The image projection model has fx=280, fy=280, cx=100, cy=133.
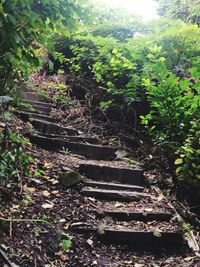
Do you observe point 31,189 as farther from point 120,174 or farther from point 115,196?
point 120,174

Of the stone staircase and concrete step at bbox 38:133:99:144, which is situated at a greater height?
concrete step at bbox 38:133:99:144

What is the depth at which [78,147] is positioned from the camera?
196 inches

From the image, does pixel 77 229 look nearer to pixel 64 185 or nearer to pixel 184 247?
pixel 64 185

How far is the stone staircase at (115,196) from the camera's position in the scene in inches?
125

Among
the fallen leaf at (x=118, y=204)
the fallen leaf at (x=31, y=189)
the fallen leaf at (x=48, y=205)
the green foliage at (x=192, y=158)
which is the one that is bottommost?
the fallen leaf at (x=118, y=204)

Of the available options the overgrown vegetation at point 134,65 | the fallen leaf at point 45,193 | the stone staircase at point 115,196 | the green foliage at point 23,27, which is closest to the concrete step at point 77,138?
the stone staircase at point 115,196

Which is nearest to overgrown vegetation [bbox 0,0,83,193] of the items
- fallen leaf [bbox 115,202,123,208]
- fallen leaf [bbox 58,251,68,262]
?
fallen leaf [bbox 58,251,68,262]

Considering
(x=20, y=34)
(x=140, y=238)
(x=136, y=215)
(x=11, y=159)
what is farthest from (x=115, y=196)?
(x=20, y=34)

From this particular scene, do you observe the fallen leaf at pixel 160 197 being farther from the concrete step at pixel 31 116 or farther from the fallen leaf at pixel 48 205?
the concrete step at pixel 31 116

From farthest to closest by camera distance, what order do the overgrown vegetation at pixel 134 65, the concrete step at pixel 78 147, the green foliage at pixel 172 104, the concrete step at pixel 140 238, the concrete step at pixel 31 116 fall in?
the concrete step at pixel 31 116 < the concrete step at pixel 78 147 < the green foliage at pixel 172 104 < the concrete step at pixel 140 238 < the overgrown vegetation at pixel 134 65

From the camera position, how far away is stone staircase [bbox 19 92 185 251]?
3.17 m

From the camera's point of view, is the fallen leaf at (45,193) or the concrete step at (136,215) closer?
the fallen leaf at (45,193)

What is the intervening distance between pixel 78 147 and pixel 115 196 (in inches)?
56.1

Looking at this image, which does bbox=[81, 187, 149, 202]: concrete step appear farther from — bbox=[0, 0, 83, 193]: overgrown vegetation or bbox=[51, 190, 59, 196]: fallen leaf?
bbox=[0, 0, 83, 193]: overgrown vegetation
